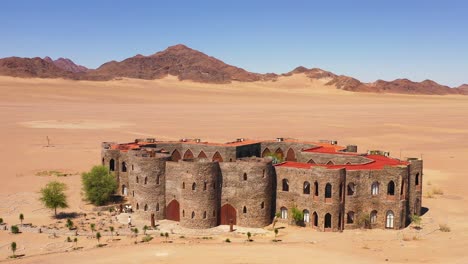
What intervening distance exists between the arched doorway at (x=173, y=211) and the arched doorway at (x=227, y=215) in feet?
15.2

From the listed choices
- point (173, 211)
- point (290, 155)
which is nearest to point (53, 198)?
point (173, 211)

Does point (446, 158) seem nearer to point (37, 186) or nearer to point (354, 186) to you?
point (354, 186)

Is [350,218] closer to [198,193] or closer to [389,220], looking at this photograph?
[389,220]

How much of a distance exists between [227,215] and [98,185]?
1651 cm

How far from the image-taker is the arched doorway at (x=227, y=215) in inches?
1909

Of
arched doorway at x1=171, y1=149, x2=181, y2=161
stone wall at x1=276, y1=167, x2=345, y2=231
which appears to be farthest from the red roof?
arched doorway at x1=171, y1=149, x2=181, y2=161

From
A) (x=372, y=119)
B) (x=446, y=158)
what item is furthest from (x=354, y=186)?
(x=372, y=119)

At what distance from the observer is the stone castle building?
4650cm

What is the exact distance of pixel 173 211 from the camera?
50281 millimetres

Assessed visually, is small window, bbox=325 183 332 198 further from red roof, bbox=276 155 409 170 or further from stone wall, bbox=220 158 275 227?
stone wall, bbox=220 158 275 227

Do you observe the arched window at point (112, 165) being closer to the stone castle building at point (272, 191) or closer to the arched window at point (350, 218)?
the stone castle building at point (272, 191)

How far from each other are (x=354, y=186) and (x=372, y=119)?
119938 mm

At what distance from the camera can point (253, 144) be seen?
208 ft

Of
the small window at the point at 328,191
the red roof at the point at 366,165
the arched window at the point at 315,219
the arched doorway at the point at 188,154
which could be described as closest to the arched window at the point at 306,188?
the red roof at the point at 366,165
